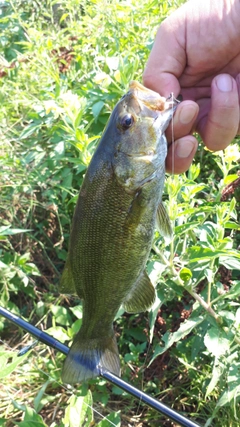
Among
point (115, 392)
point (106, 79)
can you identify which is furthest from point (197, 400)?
point (106, 79)

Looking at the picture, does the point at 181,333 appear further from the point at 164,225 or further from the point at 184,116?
the point at 184,116

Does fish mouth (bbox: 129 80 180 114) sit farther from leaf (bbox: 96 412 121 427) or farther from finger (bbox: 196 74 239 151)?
leaf (bbox: 96 412 121 427)

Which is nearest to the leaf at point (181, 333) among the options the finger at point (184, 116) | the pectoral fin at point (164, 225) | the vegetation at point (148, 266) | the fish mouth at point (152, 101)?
the vegetation at point (148, 266)

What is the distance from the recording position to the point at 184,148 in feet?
5.72

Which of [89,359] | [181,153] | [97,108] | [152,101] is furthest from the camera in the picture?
[97,108]

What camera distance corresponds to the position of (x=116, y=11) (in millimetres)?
3180

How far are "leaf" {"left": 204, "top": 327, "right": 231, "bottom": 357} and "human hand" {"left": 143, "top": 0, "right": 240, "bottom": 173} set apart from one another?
71cm

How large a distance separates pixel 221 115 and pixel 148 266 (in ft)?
2.32

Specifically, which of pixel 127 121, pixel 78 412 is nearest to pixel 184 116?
pixel 127 121

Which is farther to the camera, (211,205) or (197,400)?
(197,400)

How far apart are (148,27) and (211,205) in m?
1.92

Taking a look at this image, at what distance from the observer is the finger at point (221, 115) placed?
1.74 m

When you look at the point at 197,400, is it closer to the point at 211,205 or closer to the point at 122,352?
the point at 122,352

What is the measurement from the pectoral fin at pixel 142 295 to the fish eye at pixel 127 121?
1.90 feet
